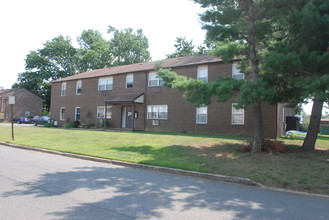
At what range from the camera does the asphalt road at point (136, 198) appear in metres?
4.81

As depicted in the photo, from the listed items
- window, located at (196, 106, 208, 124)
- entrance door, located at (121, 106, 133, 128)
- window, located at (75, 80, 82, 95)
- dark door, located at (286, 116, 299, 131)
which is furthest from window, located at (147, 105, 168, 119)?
window, located at (75, 80, 82, 95)

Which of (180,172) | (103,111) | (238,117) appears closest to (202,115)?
(238,117)

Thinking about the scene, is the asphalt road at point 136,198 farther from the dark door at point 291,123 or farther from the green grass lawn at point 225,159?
the dark door at point 291,123

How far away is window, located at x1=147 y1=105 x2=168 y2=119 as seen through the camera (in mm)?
23230

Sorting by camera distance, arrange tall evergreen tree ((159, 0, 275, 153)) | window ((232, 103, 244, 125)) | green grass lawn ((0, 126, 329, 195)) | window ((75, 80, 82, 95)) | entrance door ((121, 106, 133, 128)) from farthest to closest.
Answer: window ((75, 80, 82, 95))
entrance door ((121, 106, 133, 128))
window ((232, 103, 244, 125))
tall evergreen tree ((159, 0, 275, 153))
green grass lawn ((0, 126, 329, 195))

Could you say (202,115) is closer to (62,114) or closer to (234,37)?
(234,37)

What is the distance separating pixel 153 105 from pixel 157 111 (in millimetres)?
701

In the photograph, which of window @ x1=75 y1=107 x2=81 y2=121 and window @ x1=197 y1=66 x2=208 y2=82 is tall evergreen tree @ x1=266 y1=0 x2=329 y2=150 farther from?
window @ x1=75 y1=107 x2=81 y2=121

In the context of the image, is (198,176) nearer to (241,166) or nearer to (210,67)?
(241,166)

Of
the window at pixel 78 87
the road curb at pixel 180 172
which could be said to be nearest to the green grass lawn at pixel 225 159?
the road curb at pixel 180 172

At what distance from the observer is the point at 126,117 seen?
26.4m

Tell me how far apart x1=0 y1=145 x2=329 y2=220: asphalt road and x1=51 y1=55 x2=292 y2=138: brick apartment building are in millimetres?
11601

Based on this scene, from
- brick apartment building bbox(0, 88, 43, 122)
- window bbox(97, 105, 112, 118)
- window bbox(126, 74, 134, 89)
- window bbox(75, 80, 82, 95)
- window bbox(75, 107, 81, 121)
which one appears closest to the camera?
window bbox(126, 74, 134, 89)

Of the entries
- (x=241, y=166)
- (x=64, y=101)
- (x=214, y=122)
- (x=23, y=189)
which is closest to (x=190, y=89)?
(x=241, y=166)
